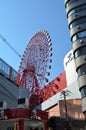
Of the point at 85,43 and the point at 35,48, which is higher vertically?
the point at 35,48

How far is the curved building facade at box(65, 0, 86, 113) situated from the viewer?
44531mm

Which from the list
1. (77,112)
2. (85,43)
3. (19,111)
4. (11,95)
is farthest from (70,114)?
→ (19,111)

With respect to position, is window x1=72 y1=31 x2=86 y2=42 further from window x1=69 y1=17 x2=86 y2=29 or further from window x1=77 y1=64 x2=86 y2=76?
window x1=77 y1=64 x2=86 y2=76

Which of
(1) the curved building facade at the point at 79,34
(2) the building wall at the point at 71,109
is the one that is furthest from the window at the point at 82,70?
(2) the building wall at the point at 71,109

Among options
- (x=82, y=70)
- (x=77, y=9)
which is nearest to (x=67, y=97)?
(x=82, y=70)

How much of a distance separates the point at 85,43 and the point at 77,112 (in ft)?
52.3

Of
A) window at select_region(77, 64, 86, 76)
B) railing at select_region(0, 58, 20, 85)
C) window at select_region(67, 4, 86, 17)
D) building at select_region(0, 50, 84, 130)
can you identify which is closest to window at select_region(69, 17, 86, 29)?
window at select_region(67, 4, 86, 17)

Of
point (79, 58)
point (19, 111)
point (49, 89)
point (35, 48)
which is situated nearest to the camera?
point (19, 111)

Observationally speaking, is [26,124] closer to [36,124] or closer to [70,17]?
[36,124]

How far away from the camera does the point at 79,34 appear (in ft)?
160

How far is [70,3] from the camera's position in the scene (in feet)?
173

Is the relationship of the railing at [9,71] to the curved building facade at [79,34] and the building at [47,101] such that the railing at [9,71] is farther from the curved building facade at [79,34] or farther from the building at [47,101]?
the curved building facade at [79,34]

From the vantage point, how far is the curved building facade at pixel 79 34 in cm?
4453

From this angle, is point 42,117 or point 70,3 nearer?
point 42,117
